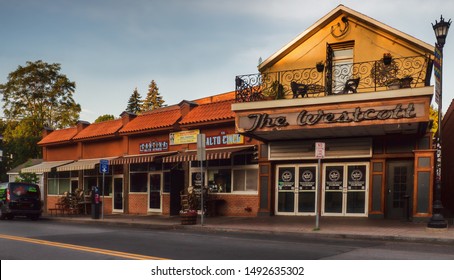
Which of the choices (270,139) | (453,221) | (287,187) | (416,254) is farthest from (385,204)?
(416,254)

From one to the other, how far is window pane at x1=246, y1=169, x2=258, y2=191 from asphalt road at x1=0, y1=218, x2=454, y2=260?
6.48 metres

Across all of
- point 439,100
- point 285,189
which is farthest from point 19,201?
point 439,100

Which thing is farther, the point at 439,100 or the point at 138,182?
the point at 138,182

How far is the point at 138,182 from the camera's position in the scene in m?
23.7

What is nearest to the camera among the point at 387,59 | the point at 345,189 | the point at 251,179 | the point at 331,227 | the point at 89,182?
the point at 331,227

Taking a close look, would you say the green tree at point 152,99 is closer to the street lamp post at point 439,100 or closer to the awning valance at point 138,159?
the awning valance at point 138,159

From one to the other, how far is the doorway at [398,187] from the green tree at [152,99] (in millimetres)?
60560

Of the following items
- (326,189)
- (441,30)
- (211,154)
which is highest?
(441,30)

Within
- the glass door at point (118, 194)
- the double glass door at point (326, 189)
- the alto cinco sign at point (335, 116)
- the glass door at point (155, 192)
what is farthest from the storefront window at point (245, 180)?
the glass door at point (118, 194)

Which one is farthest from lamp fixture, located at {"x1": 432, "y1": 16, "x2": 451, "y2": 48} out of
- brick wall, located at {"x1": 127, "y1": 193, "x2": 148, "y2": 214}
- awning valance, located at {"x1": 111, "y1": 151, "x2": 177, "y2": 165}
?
brick wall, located at {"x1": 127, "y1": 193, "x2": 148, "y2": 214}

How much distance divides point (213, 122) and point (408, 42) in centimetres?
843

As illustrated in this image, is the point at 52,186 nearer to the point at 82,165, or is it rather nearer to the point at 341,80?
the point at 82,165

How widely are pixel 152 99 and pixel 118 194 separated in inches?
2011

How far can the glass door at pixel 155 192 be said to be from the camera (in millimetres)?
22344
